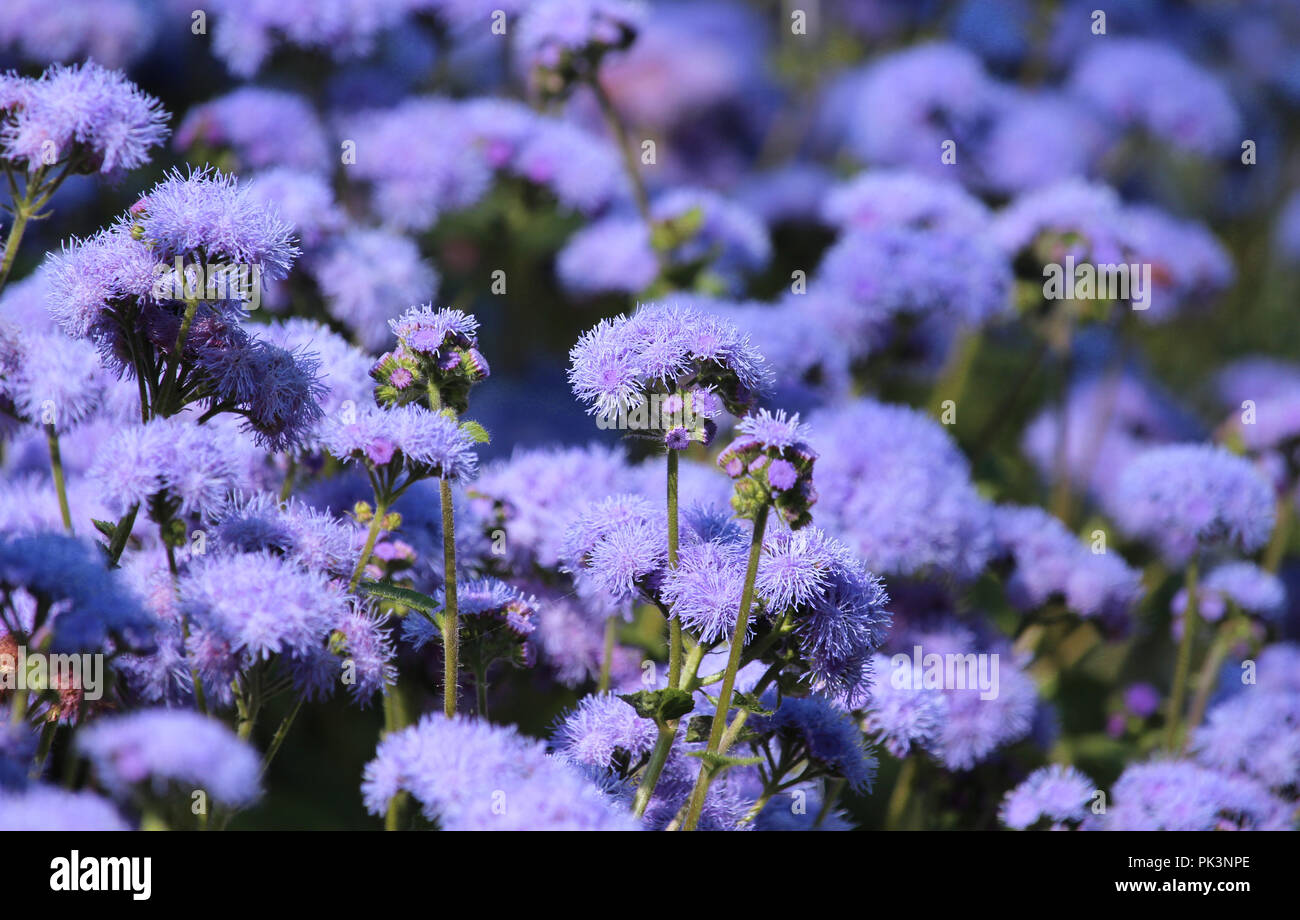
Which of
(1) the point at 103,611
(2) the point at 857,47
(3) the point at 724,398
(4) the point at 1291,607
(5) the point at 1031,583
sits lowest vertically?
(4) the point at 1291,607

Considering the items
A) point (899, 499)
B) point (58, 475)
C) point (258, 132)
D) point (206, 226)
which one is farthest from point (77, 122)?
point (899, 499)

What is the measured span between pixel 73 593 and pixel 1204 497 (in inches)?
96.0

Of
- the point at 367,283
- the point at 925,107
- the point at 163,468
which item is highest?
the point at 925,107

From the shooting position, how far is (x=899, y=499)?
287 cm

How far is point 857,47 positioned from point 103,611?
5094mm

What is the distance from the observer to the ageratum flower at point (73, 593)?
1.64 meters

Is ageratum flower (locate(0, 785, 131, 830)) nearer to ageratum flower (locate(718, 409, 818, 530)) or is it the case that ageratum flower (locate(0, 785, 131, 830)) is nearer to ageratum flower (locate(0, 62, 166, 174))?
ageratum flower (locate(718, 409, 818, 530))

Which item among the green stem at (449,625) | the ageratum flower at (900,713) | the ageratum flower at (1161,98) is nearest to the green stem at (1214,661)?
the ageratum flower at (900,713)

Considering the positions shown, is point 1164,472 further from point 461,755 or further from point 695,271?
point 461,755

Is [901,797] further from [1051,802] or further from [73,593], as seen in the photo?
[73,593]
